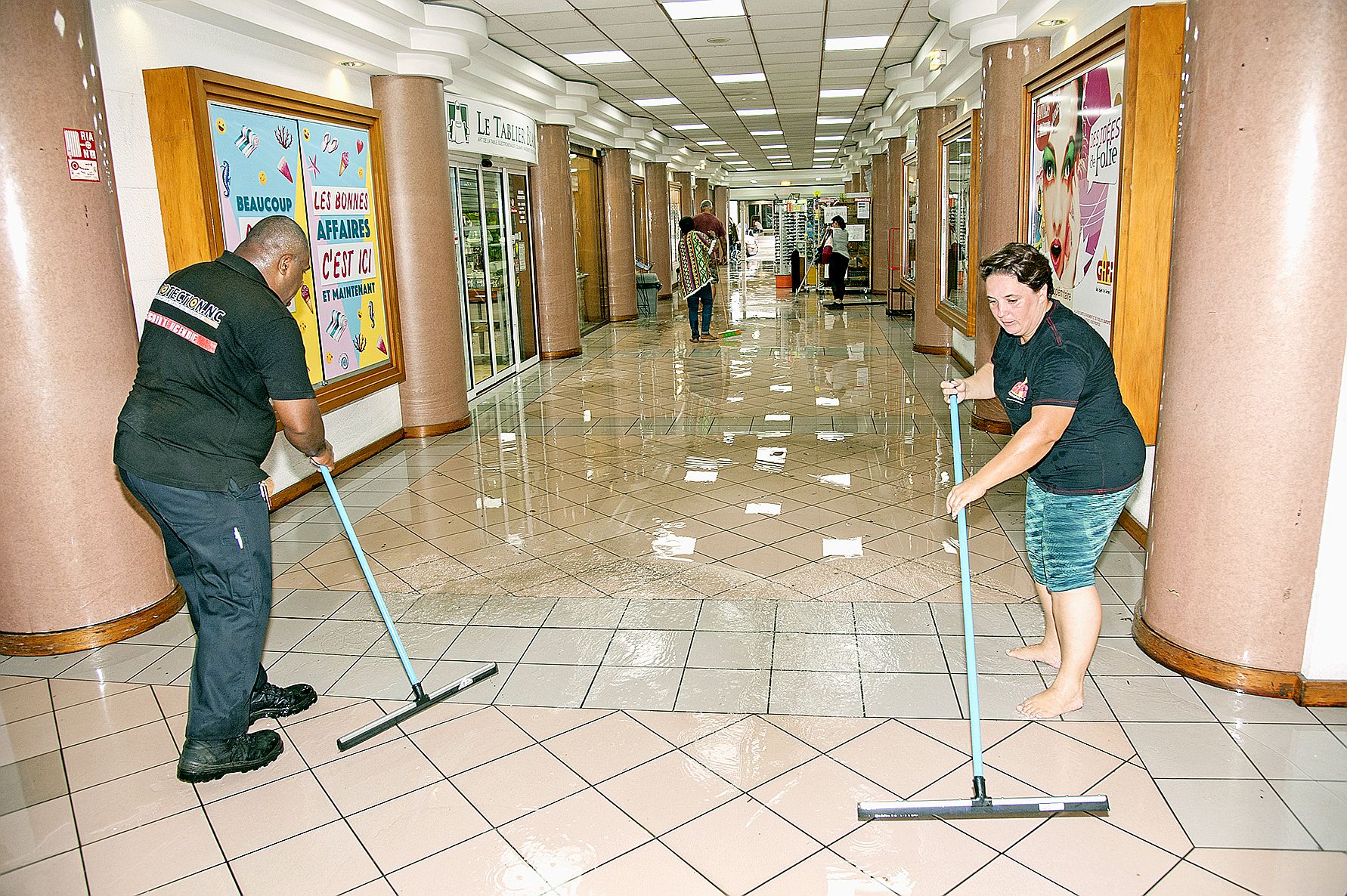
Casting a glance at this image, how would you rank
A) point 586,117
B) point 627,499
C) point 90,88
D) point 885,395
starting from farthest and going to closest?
point 586,117
point 885,395
point 627,499
point 90,88

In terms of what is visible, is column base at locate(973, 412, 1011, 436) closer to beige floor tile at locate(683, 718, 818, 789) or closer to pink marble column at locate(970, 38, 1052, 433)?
pink marble column at locate(970, 38, 1052, 433)

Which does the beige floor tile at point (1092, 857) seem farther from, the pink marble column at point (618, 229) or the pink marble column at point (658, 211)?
the pink marble column at point (658, 211)

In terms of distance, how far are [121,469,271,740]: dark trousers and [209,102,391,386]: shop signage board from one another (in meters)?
2.56

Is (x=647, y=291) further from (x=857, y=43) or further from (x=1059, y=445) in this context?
(x=1059, y=445)

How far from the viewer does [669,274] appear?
1994 centimetres

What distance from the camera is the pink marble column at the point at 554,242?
1097 centimetres

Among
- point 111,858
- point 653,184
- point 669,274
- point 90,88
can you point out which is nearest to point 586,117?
point 653,184

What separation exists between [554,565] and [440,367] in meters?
3.46

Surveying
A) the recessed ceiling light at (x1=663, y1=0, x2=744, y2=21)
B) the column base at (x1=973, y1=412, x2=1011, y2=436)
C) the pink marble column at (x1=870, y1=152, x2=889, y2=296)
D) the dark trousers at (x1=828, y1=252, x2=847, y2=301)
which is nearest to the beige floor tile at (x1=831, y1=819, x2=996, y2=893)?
the column base at (x1=973, y1=412, x2=1011, y2=436)

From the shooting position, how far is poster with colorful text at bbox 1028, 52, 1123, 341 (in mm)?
4184

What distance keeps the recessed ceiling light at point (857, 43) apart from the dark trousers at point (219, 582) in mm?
7634

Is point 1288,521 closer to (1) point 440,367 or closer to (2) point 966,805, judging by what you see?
(2) point 966,805

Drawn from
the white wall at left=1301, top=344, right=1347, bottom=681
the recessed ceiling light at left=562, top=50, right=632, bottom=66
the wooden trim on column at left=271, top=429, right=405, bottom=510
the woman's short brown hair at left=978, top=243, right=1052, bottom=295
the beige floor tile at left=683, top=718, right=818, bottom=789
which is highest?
the recessed ceiling light at left=562, top=50, right=632, bottom=66

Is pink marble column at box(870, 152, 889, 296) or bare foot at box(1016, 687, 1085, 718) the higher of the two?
pink marble column at box(870, 152, 889, 296)
